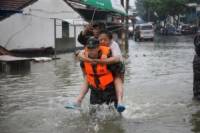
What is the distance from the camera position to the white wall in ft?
94.4

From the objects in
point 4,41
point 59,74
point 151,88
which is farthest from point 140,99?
point 4,41

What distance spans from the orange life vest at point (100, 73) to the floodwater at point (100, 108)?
522mm

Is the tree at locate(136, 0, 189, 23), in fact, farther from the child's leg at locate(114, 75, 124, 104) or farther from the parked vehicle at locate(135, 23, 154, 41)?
the child's leg at locate(114, 75, 124, 104)

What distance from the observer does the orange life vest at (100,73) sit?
Result: 346 inches

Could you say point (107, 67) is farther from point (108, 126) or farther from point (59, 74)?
point (59, 74)

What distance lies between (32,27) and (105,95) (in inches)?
824

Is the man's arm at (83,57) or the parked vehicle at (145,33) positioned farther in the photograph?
the parked vehicle at (145,33)

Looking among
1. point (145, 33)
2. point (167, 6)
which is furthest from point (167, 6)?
point (145, 33)

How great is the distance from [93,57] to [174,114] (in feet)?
6.67

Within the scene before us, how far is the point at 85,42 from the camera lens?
9.23 meters

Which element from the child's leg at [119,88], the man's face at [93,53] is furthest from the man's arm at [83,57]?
the child's leg at [119,88]

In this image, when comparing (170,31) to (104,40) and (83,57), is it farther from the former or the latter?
(83,57)

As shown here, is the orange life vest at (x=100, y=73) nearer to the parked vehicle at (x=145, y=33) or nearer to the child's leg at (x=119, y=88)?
the child's leg at (x=119, y=88)

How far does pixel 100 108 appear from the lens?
364 inches
